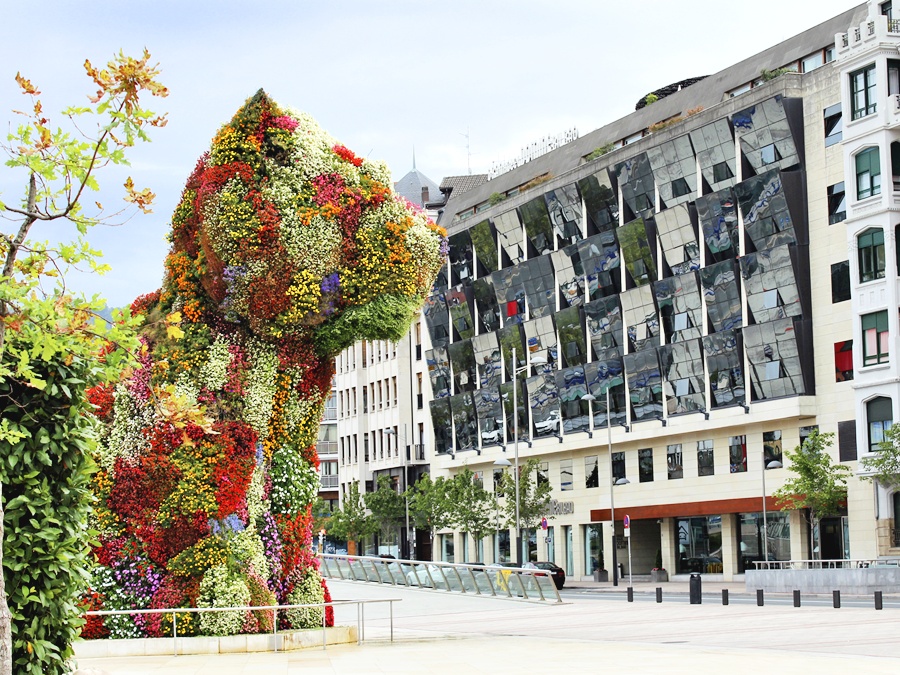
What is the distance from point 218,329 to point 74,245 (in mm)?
10563

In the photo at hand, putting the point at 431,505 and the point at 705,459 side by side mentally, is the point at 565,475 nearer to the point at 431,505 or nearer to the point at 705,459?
the point at 431,505

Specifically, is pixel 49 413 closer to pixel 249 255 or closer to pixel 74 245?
pixel 74 245

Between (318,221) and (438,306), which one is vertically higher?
(438,306)

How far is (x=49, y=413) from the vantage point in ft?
41.0

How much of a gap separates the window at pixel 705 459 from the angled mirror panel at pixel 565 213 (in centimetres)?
1432

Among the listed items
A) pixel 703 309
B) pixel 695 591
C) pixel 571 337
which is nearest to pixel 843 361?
pixel 703 309

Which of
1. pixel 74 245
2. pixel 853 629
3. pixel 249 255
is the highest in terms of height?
pixel 249 255

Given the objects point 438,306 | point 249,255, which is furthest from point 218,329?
point 438,306

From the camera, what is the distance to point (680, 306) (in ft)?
216

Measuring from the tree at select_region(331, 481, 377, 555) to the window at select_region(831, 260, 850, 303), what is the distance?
135 ft

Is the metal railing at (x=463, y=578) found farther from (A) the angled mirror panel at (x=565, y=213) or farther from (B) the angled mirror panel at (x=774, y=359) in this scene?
(A) the angled mirror panel at (x=565, y=213)

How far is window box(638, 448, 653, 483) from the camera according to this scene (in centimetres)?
6988

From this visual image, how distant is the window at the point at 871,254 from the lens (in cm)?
5316

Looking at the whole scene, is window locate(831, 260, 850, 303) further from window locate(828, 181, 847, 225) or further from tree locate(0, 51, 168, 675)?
tree locate(0, 51, 168, 675)
